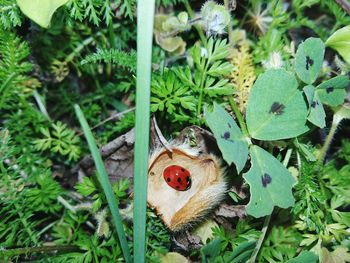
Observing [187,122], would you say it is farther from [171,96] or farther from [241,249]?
[241,249]

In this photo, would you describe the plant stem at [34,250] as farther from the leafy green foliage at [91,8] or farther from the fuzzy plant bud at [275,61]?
the fuzzy plant bud at [275,61]

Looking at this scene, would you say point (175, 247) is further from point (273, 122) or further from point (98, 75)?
point (98, 75)

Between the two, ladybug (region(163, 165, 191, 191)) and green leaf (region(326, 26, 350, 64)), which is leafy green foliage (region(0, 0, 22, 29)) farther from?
green leaf (region(326, 26, 350, 64))

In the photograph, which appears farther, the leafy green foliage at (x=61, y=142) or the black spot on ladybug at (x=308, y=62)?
the leafy green foliage at (x=61, y=142)

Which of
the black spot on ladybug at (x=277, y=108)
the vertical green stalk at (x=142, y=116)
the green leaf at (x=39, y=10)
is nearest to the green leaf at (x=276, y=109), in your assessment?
the black spot on ladybug at (x=277, y=108)

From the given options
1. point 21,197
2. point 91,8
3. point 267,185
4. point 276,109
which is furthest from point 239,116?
point 21,197

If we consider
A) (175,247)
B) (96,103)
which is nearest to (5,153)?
(96,103)
